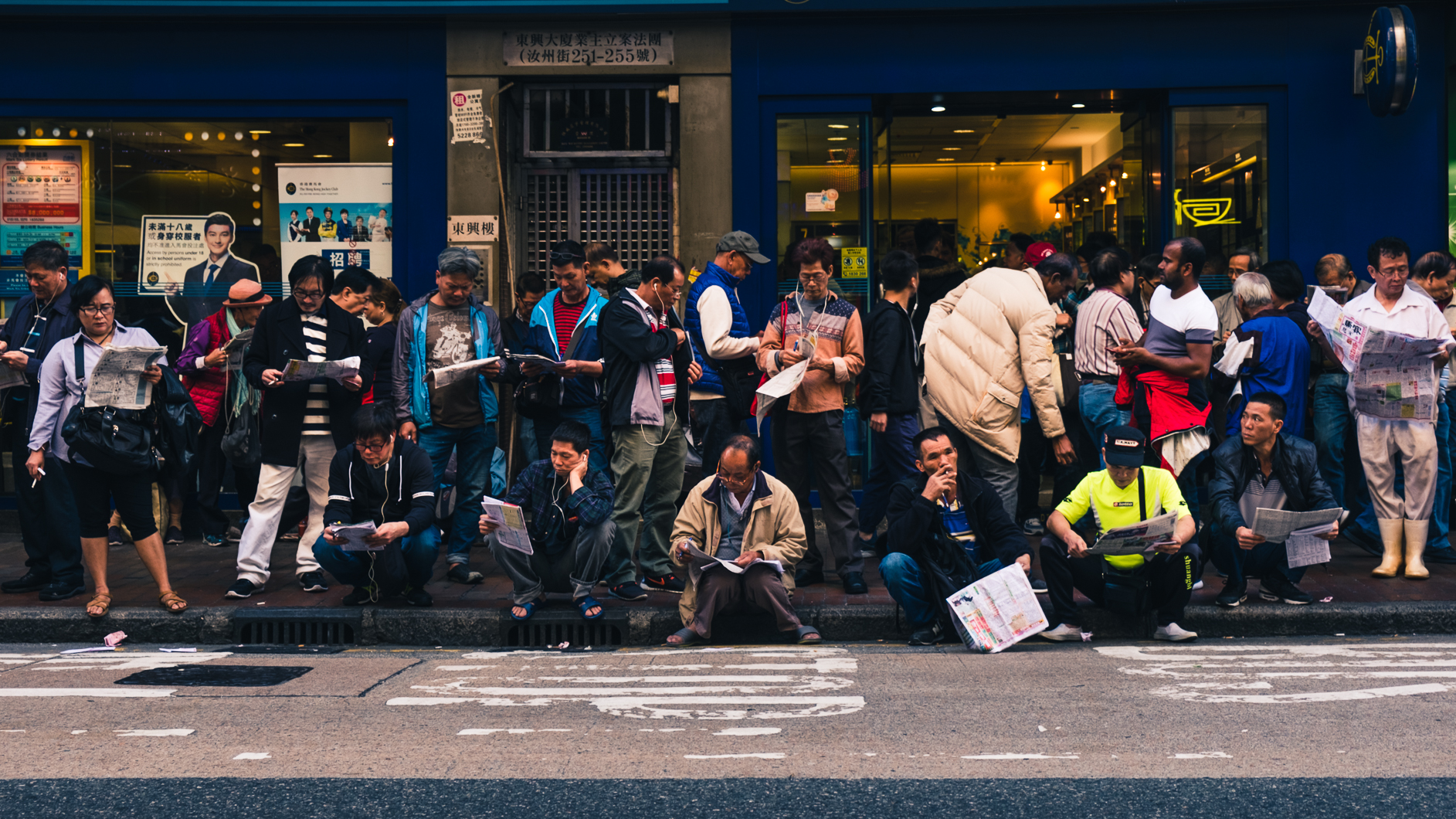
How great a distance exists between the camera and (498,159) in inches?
411

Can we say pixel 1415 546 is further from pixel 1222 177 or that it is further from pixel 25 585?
pixel 25 585

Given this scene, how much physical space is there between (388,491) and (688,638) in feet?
6.41

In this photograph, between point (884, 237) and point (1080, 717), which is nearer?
point (1080, 717)

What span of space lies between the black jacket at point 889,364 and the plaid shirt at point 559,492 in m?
1.74

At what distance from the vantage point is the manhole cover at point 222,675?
5980mm

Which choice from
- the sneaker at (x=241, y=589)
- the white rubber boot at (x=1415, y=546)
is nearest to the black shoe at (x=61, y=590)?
the sneaker at (x=241, y=589)

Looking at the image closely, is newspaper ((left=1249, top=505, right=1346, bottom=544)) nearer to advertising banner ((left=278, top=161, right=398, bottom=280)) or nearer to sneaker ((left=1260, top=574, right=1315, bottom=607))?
sneaker ((left=1260, top=574, right=1315, bottom=607))

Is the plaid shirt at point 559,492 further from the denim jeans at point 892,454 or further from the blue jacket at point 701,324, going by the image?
the denim jeans at point 892,454

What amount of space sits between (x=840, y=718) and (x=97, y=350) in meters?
4.99

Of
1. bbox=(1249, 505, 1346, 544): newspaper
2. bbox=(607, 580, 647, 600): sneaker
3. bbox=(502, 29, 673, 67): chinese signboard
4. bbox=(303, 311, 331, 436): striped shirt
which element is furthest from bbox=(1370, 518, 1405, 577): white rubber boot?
bbox=(303, 311, 331, 436): striped shirt

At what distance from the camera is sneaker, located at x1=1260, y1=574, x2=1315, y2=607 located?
23.6 ft

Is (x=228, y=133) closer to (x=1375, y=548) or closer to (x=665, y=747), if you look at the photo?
(x=665, y=747)

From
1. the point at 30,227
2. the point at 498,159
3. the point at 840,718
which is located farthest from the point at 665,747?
the point at 30,227

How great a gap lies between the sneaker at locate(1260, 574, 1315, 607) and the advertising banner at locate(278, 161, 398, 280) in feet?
23.4
